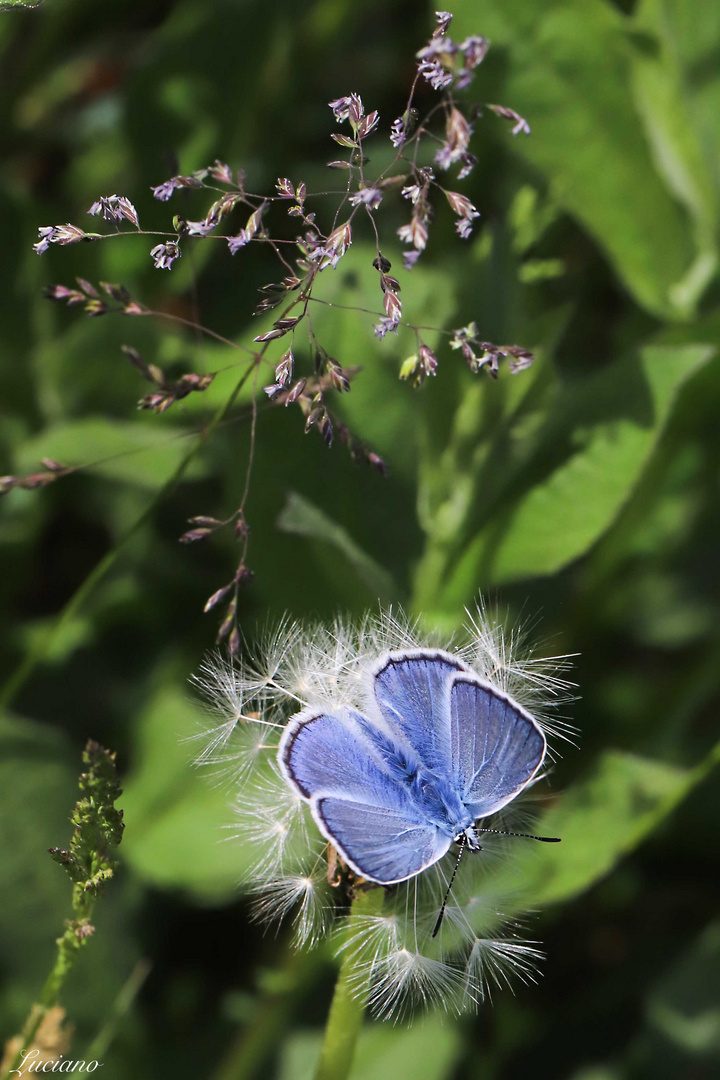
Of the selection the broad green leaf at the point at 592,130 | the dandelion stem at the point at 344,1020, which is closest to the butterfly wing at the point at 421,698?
the dandelion stem at the point at 344,1020

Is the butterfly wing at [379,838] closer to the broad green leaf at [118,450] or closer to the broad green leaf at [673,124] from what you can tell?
the broad green leaf at [118,450]

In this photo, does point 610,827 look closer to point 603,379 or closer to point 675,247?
point 603,379

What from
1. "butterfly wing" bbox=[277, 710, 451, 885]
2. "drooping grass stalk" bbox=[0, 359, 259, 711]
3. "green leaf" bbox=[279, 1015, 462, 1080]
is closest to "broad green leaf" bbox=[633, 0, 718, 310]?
"drooping grass stalk" bbox=[0, 359, 259, 711]


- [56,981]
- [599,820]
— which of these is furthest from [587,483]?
[56,981]

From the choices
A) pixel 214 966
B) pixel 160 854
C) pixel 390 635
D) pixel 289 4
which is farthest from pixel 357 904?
pixel 289 4

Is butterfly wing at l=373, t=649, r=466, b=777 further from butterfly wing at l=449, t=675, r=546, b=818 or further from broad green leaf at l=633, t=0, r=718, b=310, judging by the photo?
broad green leaf at l=633, t=0, r=718, b=310

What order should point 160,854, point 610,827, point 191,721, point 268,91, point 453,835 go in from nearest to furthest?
1. point 453,835
2. point 610,827
3. point 160,854
4. point 191,721
5. point 268,91

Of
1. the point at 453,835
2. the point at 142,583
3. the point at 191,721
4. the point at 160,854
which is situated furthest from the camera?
the point at 142,583

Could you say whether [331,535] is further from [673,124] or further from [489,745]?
[673,124]
